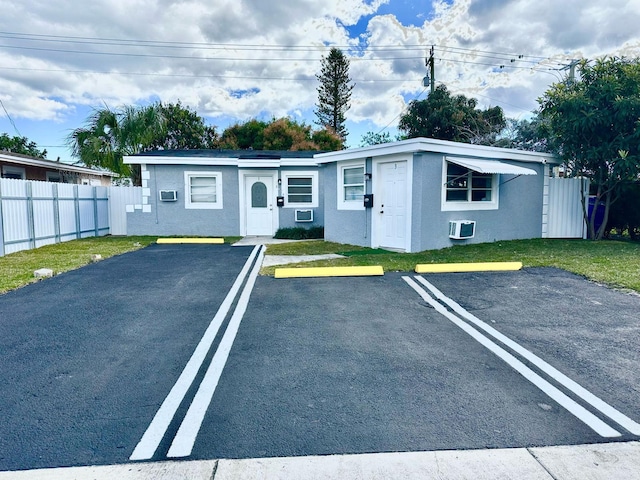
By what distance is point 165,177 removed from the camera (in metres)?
14.1

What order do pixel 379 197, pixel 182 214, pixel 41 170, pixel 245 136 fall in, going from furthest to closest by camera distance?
pixel 245 136 → pixel 41 170 → pixel 182 214 → pixel 379 197

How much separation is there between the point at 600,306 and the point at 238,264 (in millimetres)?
6441

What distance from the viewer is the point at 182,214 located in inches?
565

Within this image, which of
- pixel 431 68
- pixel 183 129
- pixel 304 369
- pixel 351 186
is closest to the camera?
pixel 304 369

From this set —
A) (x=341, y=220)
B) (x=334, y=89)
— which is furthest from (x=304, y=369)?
(x=334, y=89)

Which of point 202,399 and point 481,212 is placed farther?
point 481,212

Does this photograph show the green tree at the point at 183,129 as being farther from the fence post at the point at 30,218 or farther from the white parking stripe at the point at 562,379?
the white parking stripe at the point at 562,379

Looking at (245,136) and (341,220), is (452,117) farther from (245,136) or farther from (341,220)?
(341,220)

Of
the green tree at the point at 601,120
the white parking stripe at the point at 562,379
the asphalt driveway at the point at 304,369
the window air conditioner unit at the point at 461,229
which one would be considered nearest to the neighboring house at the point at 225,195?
the window air conditioner unit at the point at 461,229

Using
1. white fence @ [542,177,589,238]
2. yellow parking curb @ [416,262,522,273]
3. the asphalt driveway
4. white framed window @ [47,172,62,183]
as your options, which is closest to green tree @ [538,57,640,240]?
white fence @ [542,177,589,238]

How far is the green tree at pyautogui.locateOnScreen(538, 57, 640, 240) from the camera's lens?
9836 mm

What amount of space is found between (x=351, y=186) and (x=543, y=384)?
28.9 ft

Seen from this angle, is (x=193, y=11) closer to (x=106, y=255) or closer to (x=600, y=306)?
(x=106, y=255)

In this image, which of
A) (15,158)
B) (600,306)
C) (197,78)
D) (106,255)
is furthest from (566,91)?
(197,78)
